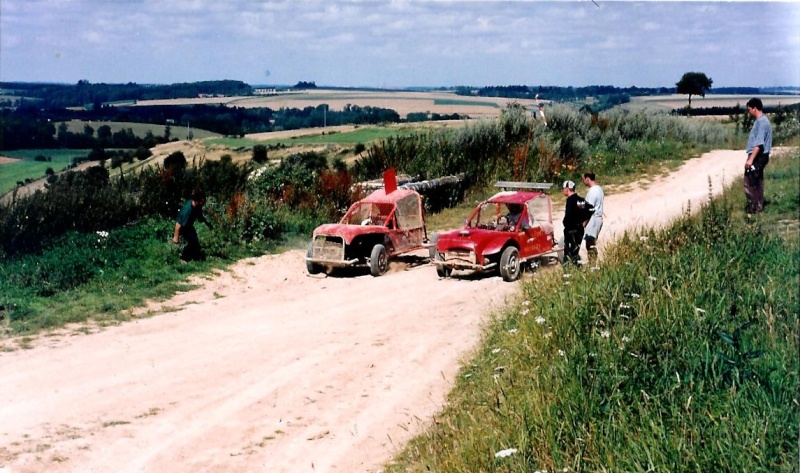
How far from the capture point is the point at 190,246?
15.3 m

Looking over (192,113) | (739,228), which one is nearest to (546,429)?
(739,228)

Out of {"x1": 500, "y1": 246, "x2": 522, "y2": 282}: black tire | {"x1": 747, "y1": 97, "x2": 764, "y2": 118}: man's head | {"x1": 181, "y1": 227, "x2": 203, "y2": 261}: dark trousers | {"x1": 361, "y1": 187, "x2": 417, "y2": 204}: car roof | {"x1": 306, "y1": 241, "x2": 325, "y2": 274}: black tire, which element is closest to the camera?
{"x1": 747, "y1": 97, "x2": 764, "y2": 118}: man's head

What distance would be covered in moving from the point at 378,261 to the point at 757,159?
7.00m

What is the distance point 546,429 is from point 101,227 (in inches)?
531

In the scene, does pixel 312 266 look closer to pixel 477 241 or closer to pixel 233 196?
pixel 477 241

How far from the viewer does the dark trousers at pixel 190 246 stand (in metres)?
15.3

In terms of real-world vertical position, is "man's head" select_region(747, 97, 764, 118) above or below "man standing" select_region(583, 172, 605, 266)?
above

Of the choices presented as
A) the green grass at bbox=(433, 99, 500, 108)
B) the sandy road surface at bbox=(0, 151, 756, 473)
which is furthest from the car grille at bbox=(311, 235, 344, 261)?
the green grass at bbox=(433, 99, 500, 108)

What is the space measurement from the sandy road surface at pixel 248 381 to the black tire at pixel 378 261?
1.29m

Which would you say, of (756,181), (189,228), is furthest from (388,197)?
(756,181)

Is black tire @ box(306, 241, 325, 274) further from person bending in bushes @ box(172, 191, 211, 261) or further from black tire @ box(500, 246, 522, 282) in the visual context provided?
black tire @ box(500, 246, 522, 282)

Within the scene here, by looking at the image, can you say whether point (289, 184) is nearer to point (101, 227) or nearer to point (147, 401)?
point (101, 227)

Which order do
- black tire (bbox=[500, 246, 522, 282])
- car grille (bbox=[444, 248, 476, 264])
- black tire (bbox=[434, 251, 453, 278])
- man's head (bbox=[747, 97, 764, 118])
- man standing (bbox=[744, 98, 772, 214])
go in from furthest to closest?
black tire (bbox=[434, 251, 453, 278]) < car grille (bbox=[444, 248, 476, 264]) < black tire (bbox=[500, 246, 522, 282]) < man standing (bbox=[744, 98, 772, 214]) < man's head (bbox=[747, 97, 764, 118])

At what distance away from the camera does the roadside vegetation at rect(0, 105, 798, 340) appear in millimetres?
13289
